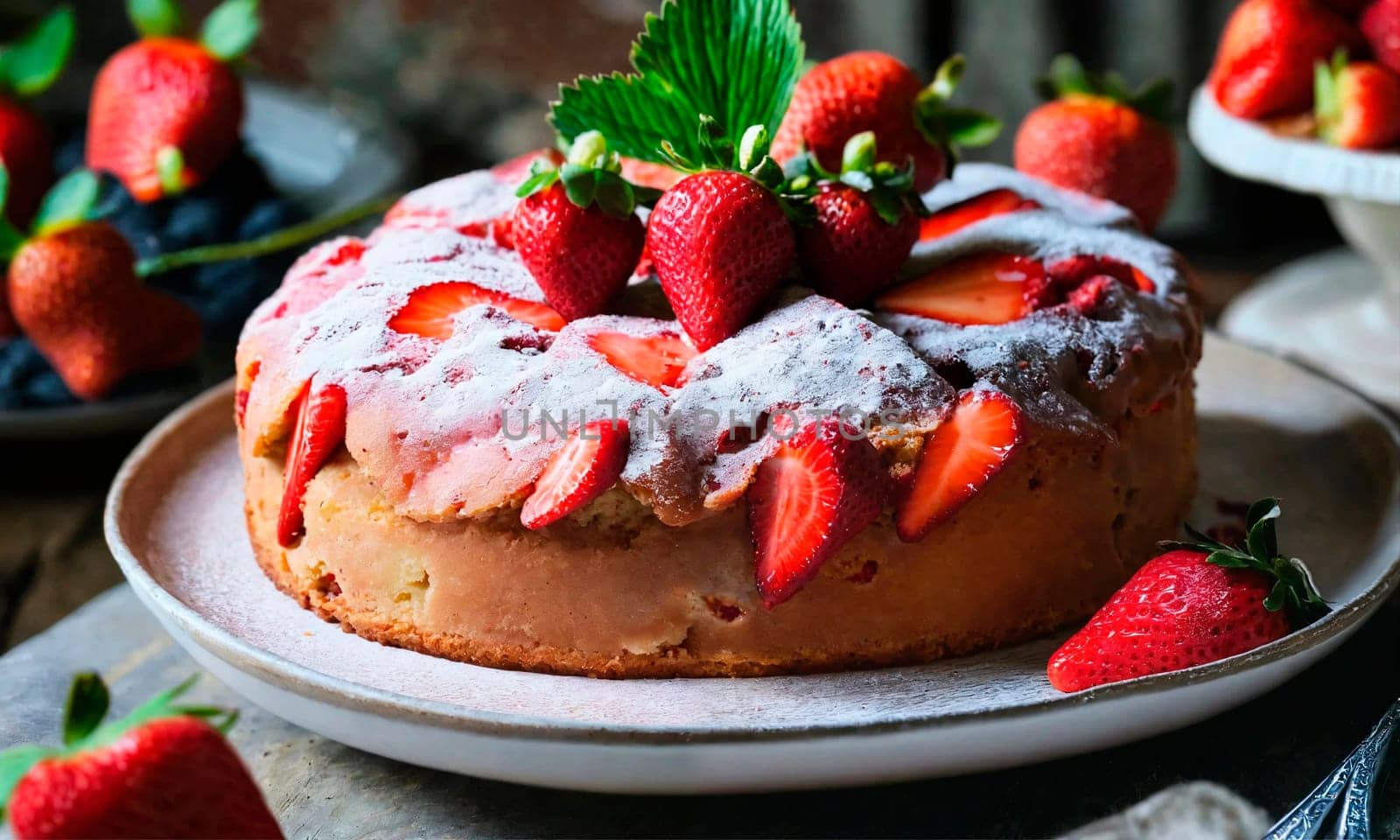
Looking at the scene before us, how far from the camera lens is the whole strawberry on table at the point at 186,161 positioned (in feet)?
8.29

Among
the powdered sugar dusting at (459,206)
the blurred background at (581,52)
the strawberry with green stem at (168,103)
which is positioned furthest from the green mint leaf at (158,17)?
the powdered sugar dusting at (459,206)

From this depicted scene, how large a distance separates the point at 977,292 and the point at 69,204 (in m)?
1.46

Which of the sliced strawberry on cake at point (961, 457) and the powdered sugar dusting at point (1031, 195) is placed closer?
the sliced strawberry on cake at point (961, 457)

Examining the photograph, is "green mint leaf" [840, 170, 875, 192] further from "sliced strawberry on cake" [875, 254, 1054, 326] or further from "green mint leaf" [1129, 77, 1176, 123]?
"green mint leaf" [1129, 77, 1176, 123]

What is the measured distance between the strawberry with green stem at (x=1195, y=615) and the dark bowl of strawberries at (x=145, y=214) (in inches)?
61.4

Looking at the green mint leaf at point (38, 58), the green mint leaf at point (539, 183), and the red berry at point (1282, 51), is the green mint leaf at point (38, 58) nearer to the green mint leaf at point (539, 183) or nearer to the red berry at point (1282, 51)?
the green mint leaf at point (539, 183)

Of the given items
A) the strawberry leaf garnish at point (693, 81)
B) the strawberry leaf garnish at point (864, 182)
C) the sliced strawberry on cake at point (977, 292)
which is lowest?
the sliced strawberry on cake at point (977, 292)

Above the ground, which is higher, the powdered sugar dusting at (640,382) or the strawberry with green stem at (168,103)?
the powdered sugar dusting at (640,382)

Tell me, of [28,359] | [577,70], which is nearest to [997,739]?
[28,359]

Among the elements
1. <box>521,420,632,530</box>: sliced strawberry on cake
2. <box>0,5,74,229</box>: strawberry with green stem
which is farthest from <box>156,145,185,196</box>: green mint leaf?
<box>521,420,632,530</box>: sliced strawberry on cake

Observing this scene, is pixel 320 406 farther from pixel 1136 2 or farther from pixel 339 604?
pixel 1136 2

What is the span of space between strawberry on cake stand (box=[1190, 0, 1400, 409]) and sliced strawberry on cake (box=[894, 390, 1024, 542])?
0.96 meters

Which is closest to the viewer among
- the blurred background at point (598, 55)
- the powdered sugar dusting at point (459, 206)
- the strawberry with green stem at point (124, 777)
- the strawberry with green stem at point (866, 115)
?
the strawberry with green stem at point (124, 777)

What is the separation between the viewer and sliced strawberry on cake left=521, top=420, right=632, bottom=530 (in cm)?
136
